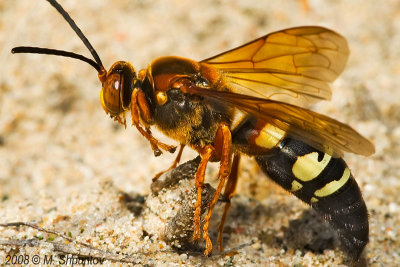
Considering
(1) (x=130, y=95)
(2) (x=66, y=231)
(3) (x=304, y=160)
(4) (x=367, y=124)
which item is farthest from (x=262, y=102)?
(4) (x=367, y=124)

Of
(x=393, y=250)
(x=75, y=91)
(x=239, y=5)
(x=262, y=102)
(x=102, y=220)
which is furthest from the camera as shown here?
(x=239, y=5)

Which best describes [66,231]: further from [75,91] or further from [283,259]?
[75,91]

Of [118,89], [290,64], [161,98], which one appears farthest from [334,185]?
[118,89]

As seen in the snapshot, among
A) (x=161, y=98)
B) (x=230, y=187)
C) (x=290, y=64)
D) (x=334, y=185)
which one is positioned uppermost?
(x=290, y=64)

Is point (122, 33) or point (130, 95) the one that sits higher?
point (122, 33)

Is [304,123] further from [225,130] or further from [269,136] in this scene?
[225,130]

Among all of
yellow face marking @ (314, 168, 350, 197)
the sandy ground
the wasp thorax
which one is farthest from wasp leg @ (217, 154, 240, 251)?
the wasp thorax

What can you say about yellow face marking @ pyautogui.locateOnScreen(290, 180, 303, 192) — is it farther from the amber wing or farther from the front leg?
the amber wing
